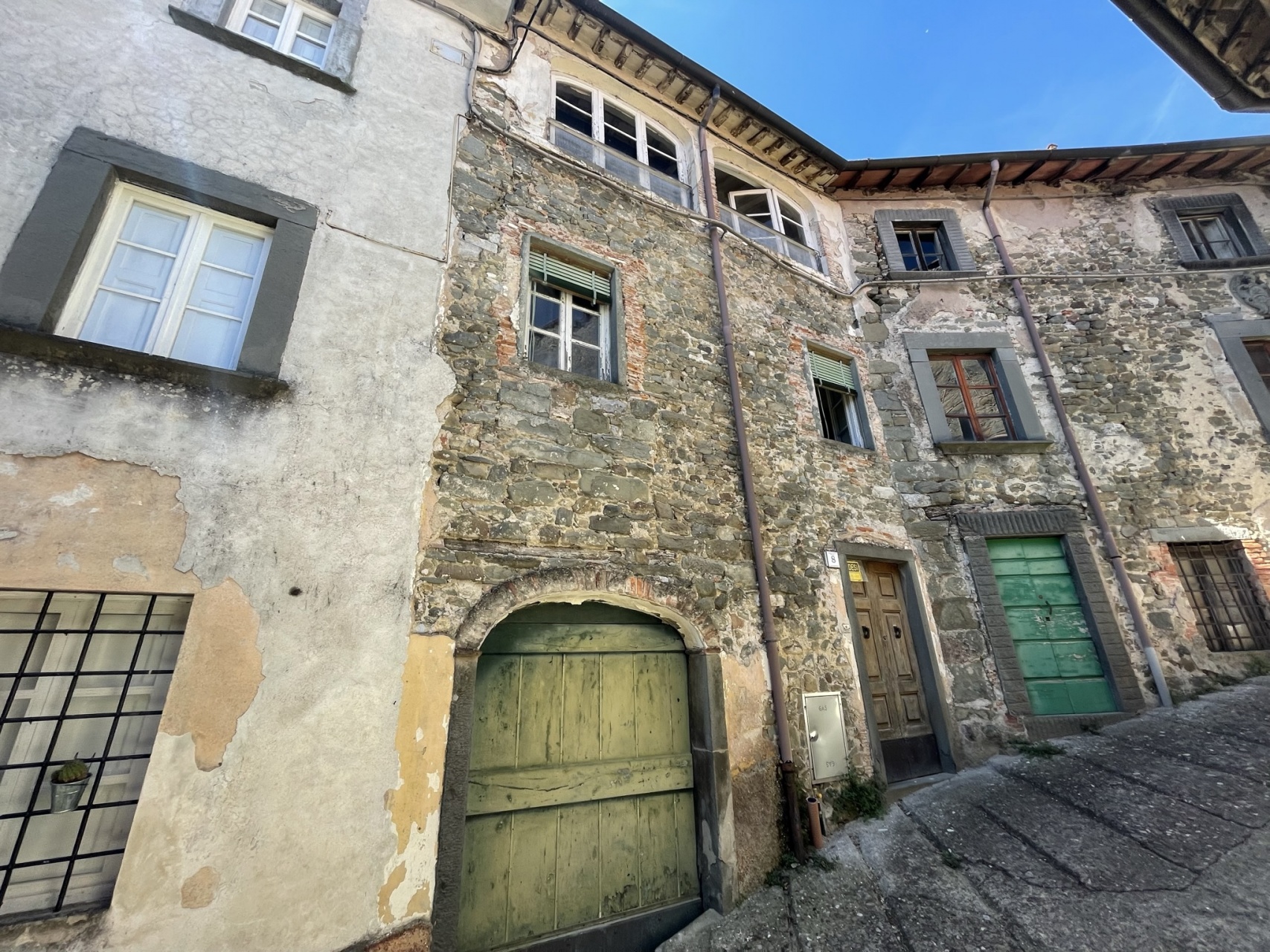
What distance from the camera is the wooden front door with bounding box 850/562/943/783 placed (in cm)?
536

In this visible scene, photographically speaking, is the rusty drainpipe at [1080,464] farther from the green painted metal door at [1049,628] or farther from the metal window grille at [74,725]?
the metal window grille at [74,725]

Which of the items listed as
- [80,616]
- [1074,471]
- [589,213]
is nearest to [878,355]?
[1074,471]

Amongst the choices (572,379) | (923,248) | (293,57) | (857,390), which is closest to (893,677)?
(857,390)

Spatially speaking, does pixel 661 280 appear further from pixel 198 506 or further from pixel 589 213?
pixel 198 506

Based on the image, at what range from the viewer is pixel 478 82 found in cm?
546

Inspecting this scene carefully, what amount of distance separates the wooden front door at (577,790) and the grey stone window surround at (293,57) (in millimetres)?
4805

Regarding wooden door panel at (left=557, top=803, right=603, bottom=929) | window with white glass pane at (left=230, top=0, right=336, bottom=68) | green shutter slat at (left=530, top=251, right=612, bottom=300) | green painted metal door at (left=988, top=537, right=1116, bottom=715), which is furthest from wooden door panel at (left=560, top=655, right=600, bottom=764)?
window with white glass pane at (left=230, top=0, right=336, bottom=68)

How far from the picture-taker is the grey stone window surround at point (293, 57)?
4.12 meters

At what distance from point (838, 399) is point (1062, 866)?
5.05 metres

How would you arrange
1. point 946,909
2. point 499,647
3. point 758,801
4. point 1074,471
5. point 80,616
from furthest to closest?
point 1074,471
point 758,801
point 499,647
point 946,909
point 80,616

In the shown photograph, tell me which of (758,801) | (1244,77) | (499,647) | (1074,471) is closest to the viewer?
(1244,77)

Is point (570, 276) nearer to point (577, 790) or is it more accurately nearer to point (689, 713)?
point (689, 713)

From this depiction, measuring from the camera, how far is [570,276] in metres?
5.16

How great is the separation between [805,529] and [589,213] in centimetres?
404
